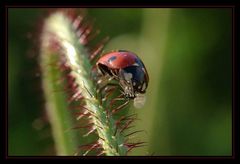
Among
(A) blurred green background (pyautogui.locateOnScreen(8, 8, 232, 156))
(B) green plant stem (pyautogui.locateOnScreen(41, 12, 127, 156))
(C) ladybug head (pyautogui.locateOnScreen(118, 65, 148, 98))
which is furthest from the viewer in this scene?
(A) blurred green background (pyautogui.locateOnScreen(8, 8, 232, 156))

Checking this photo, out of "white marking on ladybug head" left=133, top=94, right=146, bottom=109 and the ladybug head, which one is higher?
the ladybug head

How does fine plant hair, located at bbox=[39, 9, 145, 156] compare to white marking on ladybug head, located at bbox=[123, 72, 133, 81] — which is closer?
fine plant hair, located at bbox=[39, 9, 145, 156]

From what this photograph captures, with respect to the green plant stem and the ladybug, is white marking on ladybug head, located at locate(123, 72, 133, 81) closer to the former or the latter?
the ladybug

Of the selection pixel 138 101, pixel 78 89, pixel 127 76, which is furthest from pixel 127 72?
pixel 78 89

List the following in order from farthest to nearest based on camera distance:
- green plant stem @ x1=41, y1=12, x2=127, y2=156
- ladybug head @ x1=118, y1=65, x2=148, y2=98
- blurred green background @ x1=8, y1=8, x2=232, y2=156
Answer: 1. blurred green background @ x1=8, y1=8, x2=232, y2=156
2. ladybug head @ x1=118, y1=65, x2=148, y2=98
3. green plant stem @ x1=41, y1=12, x2=127, y2=156

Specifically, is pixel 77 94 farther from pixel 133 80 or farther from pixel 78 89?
pixel 133 80

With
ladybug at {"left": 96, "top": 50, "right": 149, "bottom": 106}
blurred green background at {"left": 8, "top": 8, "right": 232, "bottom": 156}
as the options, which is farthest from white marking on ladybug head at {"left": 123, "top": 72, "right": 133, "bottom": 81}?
blurred green background at {"left": 8, "top": 8, "right": 232, "bottom": 156}

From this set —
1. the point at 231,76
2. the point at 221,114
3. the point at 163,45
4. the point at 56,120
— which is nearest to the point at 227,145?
the point at 221,114
